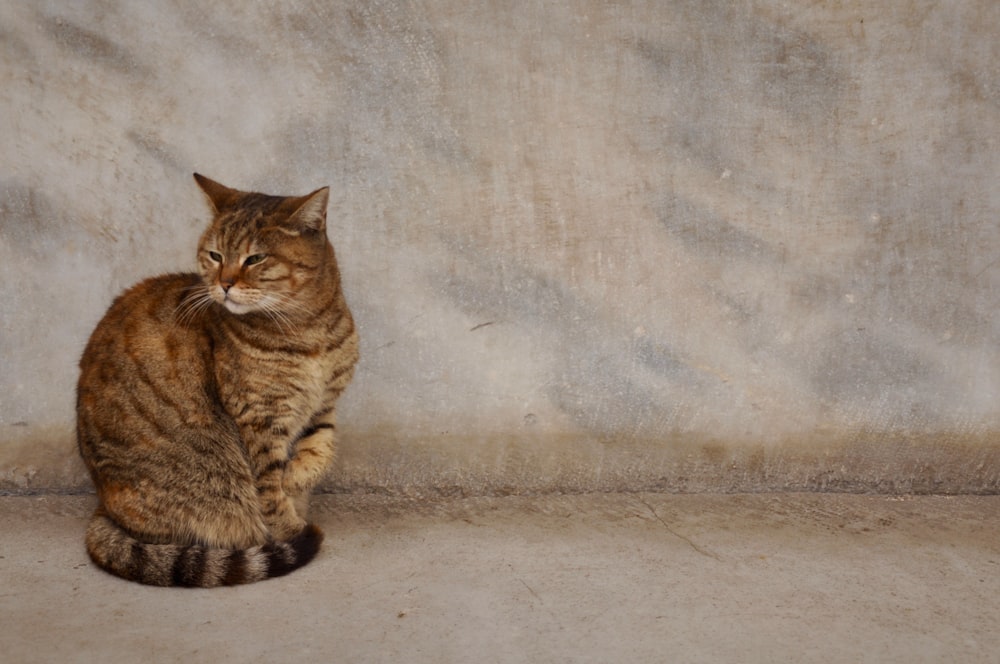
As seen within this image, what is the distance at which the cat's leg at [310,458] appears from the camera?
123 inches

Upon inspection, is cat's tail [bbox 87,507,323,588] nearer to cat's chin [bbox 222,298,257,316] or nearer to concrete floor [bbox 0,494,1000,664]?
concrete floor [bbox 0,494,1000,664]

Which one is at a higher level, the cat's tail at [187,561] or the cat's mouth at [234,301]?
the cat's mouth at [234,301]

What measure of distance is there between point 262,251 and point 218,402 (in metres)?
0.48

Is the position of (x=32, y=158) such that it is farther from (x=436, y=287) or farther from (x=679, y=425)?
(x=679, y=425)

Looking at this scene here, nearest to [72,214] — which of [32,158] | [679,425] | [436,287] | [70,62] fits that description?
[32,158]

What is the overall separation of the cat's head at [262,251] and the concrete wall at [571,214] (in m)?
0.51

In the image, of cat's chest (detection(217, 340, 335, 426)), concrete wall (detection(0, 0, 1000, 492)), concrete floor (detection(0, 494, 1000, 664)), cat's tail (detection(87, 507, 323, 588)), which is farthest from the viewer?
concrete wall (detection(0, 0, 1000, 492))

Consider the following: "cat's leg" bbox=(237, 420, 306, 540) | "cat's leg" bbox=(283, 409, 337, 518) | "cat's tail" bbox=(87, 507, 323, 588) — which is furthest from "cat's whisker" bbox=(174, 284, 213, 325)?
"cat's tail" bbox=(87, 507, 323, 588)

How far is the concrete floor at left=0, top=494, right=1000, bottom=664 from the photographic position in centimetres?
253

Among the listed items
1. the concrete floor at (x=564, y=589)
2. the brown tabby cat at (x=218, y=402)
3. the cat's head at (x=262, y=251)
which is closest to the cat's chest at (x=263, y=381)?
the brown tabby cat at (x=218, y=402)

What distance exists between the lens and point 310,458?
3148mm

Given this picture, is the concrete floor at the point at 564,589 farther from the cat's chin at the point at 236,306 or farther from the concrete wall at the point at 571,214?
the cat's chin at the point at 236,306

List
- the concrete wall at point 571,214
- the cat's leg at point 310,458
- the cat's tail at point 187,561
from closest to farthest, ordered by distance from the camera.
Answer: the cat's tail at point 187,561 < the cat's leg at point 310,458 < the concrete wall at point 571,214

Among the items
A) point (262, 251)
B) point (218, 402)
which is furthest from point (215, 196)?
point (218, 402)
